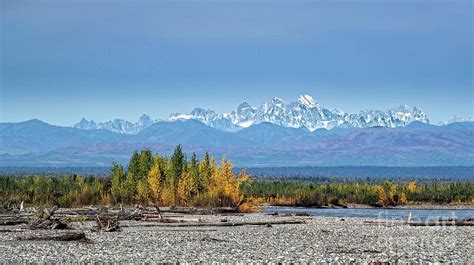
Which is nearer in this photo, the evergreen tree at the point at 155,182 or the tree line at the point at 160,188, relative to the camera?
the tree line at the point at 160,188

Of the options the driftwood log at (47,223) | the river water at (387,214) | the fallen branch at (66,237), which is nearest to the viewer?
the fallen branch at (66,237)

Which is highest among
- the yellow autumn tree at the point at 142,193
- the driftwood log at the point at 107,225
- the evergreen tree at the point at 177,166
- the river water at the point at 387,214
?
the evergreen tree at the point at 177,166

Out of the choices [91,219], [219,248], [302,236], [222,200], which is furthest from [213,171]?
[219,248]

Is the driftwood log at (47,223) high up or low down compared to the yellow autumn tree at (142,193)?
down

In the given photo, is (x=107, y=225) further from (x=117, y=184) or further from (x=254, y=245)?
(x=117, y=184)

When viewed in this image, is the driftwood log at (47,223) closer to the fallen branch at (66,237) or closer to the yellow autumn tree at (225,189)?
the fallen branch at (66,237)

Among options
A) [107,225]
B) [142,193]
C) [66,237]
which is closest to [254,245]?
[66,237]

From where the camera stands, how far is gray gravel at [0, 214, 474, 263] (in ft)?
108

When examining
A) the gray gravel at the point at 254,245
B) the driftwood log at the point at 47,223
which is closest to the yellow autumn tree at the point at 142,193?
the gray gravel at the point at 254,245

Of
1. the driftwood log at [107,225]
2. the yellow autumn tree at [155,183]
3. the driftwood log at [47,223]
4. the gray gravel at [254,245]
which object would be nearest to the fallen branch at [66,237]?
the gray gravel at [254,245]

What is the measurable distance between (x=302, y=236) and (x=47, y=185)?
1844 inches

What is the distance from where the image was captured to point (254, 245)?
3912 centimetres

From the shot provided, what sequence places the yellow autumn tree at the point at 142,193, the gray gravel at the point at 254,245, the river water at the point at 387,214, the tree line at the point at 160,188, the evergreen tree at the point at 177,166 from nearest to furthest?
the gray gravel at the point at 254,245 → the river water at the point at 387,214 → the tree line at the point at 160,188 → the yellow autumn tree at the point at 142,193 → the evergreen tree at the point at 177,166

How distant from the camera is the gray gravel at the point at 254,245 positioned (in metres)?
33.0
